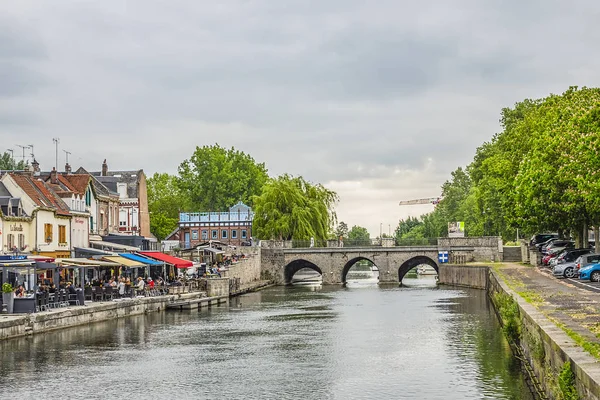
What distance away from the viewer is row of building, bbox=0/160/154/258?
55438mm

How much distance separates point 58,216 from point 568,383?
48.2m

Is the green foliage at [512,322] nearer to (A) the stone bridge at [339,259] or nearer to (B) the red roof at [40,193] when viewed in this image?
(B) the red roof at [40,193]

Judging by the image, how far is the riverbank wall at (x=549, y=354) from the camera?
17.9 meters

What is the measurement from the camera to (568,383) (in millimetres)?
18922

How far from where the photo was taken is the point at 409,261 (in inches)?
3932

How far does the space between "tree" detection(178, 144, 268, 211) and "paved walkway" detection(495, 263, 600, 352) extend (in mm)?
80148

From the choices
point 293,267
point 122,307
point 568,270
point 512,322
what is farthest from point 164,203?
point 512,322

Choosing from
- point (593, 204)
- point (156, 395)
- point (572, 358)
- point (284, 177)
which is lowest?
point (156, 395)

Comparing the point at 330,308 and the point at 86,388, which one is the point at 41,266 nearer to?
the point at 86,388

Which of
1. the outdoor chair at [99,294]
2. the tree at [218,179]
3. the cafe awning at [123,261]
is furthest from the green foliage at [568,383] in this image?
the tree at [218,179]

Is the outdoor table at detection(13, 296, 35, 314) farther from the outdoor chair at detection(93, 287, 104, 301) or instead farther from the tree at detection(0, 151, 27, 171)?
the tree at detection(0, 151, 27, 171)

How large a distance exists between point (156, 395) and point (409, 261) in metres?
72.4

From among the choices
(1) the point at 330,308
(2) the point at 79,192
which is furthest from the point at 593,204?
(2) the point at 79,192

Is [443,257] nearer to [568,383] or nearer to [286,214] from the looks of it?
[286,214]
